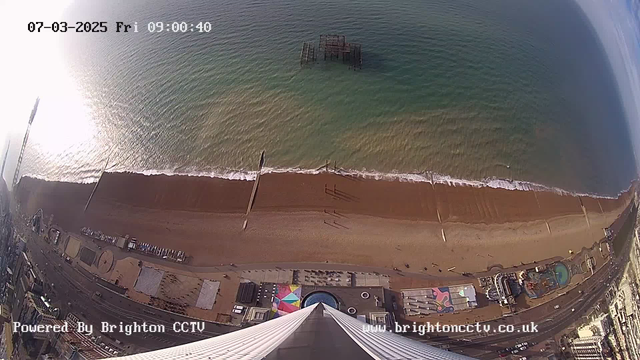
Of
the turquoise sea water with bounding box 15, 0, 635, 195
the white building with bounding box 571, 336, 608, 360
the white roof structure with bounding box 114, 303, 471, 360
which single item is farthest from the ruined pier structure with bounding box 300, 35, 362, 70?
the white building with bounding box 571, 336, 608, 360

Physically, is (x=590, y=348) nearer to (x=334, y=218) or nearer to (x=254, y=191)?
(x=334, y=218)

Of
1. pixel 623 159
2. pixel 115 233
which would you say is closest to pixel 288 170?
pixel 115 233

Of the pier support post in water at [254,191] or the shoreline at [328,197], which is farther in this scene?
the shoreline at [328,197]

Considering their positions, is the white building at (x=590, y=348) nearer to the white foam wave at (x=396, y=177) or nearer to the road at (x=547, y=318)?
the road at (x=547, y=318)

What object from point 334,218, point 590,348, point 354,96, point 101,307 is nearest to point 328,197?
point 334,218

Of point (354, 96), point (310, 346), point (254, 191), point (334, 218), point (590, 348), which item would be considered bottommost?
point (310, 346)

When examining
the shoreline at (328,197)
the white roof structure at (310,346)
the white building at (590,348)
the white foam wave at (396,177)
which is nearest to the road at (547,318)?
the white building at (590,348)

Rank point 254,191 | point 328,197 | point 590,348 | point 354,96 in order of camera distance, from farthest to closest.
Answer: point 354,96, point 254,191, point 328,197, point 590,348
